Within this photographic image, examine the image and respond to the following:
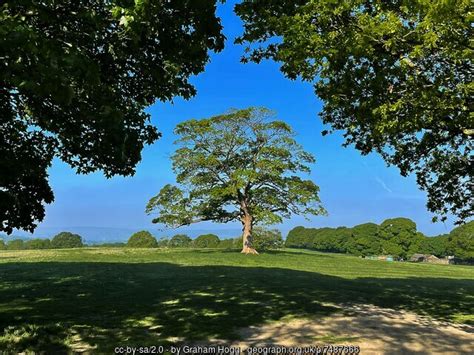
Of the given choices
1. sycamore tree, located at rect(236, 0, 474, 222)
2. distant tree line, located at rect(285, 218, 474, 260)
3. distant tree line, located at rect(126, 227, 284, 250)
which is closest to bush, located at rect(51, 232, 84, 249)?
distant tree line, located at rect(126, 227, 284, 250)

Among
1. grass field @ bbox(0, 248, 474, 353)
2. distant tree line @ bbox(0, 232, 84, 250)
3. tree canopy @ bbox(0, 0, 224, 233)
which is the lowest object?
grass field @ bbox(0, 248, 474, 353)

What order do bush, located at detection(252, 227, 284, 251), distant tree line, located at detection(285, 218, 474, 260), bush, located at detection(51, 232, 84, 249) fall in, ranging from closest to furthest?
bush, located at detection(252, 227, 284, 251)
distant tree line, located at detection(285, 218, 474, 260)
bush, located at detection(51, 232, 84, 249)

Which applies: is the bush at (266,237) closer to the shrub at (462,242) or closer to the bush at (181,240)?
the shrub at (462,242)

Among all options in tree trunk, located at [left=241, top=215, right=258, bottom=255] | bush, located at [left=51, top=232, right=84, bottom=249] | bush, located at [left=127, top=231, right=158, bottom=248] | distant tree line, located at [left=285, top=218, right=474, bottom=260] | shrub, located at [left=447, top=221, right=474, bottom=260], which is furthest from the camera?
bush, located at [left=51, top=232, right=84, bottom=249]

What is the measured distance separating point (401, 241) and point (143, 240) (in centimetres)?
5442

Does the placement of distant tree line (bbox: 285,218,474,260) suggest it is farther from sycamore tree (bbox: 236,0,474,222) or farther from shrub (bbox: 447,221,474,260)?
sycamore tree (bbox: 236,0,474,222)

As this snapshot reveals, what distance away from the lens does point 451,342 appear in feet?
30.5

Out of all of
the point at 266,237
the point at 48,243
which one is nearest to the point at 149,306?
the point at 266,237

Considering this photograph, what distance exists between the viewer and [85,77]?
22.5 feet

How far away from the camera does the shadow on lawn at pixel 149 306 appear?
929 centimetres

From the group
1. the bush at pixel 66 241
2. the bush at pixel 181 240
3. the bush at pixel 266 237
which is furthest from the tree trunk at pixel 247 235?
the bush at pixel 66 241

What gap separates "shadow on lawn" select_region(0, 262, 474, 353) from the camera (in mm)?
9289

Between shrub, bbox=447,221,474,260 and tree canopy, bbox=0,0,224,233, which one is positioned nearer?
tree canopy, bbox=0,0,224,233

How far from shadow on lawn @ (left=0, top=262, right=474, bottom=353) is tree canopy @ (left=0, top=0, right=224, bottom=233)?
3.40 meters
